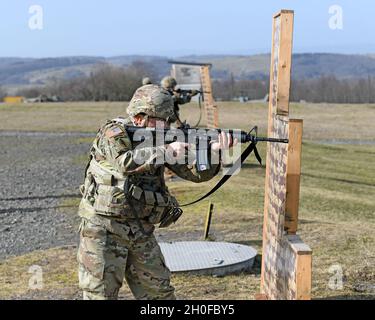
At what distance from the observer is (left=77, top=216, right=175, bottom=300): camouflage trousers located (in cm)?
439

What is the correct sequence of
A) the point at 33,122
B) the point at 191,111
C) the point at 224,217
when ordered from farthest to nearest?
1. the point at 191,111
2. the point at 33,122
3. the point at 224,217

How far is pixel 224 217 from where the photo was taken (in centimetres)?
966

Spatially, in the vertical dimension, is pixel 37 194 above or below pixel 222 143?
below

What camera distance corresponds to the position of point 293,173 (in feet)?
15.5

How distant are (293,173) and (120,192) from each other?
1170mm

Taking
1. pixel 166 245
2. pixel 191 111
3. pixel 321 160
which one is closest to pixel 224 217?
pixel 166 245

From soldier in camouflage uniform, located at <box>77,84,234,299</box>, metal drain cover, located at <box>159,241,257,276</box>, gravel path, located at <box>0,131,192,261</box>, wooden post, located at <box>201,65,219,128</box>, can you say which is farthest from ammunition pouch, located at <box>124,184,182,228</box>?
wooden post, located at <box>201,65,219,128</box>

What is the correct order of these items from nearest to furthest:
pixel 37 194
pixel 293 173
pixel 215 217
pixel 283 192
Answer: pixel 293 173 → pixel 283 192 → pixel 215 217 → pixel 37 194

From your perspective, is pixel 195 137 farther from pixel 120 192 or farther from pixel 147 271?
pixel 147 271

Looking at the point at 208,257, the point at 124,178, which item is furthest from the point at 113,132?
the point at 208,257

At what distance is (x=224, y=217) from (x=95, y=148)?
209 inches

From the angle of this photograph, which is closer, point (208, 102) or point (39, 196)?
point (39, 196)

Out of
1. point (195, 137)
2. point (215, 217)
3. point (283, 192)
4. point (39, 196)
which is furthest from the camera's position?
point (39, 196)

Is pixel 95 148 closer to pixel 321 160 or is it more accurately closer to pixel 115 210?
pixel 115 210
